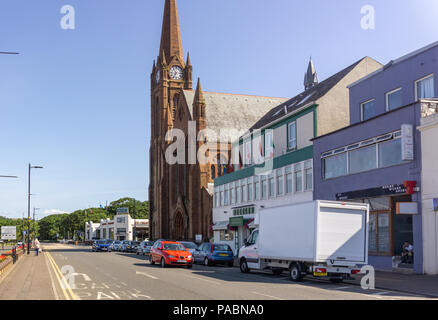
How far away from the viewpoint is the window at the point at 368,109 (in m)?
30.3

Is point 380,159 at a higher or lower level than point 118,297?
higher

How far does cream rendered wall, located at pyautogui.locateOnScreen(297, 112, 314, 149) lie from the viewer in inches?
1426

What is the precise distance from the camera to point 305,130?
36844mm

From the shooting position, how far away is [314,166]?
33.5m

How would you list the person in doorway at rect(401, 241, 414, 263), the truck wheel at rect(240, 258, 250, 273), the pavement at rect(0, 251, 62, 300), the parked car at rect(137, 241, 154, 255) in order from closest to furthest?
1. the pavement at rect(0, 251, 62, 300)
2. the person in doorway at rect(401, 241, 414, 263)
3. the truck wheel at rect(240, 258, 250, 273)
4. the parked car at rect(137, 241, 154, 255)

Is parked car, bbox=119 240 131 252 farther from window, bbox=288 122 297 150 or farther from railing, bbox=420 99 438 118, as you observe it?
railing, bbox=420 99 438 118

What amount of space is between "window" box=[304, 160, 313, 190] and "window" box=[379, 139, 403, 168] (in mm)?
8445

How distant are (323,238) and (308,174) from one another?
Result: 54.7 feet

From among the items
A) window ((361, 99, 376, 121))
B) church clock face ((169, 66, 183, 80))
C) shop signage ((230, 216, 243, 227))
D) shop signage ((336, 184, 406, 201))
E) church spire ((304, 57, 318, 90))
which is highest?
church spire ((304, 57, 318, 90))

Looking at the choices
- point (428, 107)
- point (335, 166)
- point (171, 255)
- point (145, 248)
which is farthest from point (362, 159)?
point (145, 248)

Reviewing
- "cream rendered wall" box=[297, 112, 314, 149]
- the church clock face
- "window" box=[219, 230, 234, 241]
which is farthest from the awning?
the church clock face
